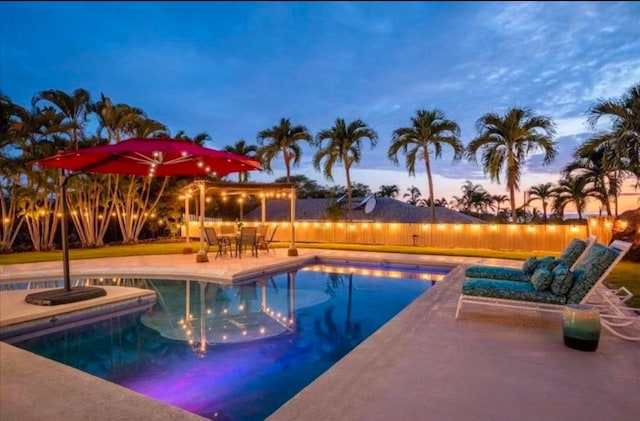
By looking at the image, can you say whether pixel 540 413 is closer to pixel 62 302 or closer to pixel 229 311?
pixel 229 311

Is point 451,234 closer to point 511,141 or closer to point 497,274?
point 511,141

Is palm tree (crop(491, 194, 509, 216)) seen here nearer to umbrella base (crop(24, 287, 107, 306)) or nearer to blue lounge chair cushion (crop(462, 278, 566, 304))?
blue lounge chair cushion (crop(462, 278, 566, 304))

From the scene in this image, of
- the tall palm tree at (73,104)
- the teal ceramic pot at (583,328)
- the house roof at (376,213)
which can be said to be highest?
the tall palm tree at (73,104)

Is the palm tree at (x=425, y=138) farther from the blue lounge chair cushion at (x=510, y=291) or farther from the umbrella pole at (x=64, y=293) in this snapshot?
the umbrella pole at (x=64, y=293)

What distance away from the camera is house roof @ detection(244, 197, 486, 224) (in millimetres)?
30844

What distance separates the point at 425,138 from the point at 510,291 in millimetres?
12317

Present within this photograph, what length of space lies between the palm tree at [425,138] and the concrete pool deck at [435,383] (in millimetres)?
12161

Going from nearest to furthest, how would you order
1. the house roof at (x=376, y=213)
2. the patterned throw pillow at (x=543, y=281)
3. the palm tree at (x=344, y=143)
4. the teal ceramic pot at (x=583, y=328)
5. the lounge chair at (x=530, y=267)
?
1. the teal ceramic pot at (x=583, y=328)
2. the patterned throw pillow at (x=543, y=281)
3. the lounge chair at (x=530, y=267)
4. the palm tree at (x=344, y=143)
5. the house roof at (x=376, y=213)

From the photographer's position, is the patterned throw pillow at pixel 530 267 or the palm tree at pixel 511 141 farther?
the palm tree at pixel 511 141

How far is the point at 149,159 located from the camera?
6980 millimetres

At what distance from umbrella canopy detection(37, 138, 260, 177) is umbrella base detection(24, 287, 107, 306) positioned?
2.11m

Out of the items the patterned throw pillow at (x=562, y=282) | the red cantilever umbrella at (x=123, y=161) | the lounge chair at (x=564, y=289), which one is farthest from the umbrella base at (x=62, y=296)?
the patterned throw pillow at (x=562, y=282)

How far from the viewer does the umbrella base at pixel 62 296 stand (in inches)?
221

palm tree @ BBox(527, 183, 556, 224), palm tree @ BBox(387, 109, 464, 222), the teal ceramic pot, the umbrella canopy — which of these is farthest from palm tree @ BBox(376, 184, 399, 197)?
the teal ceramic pot
